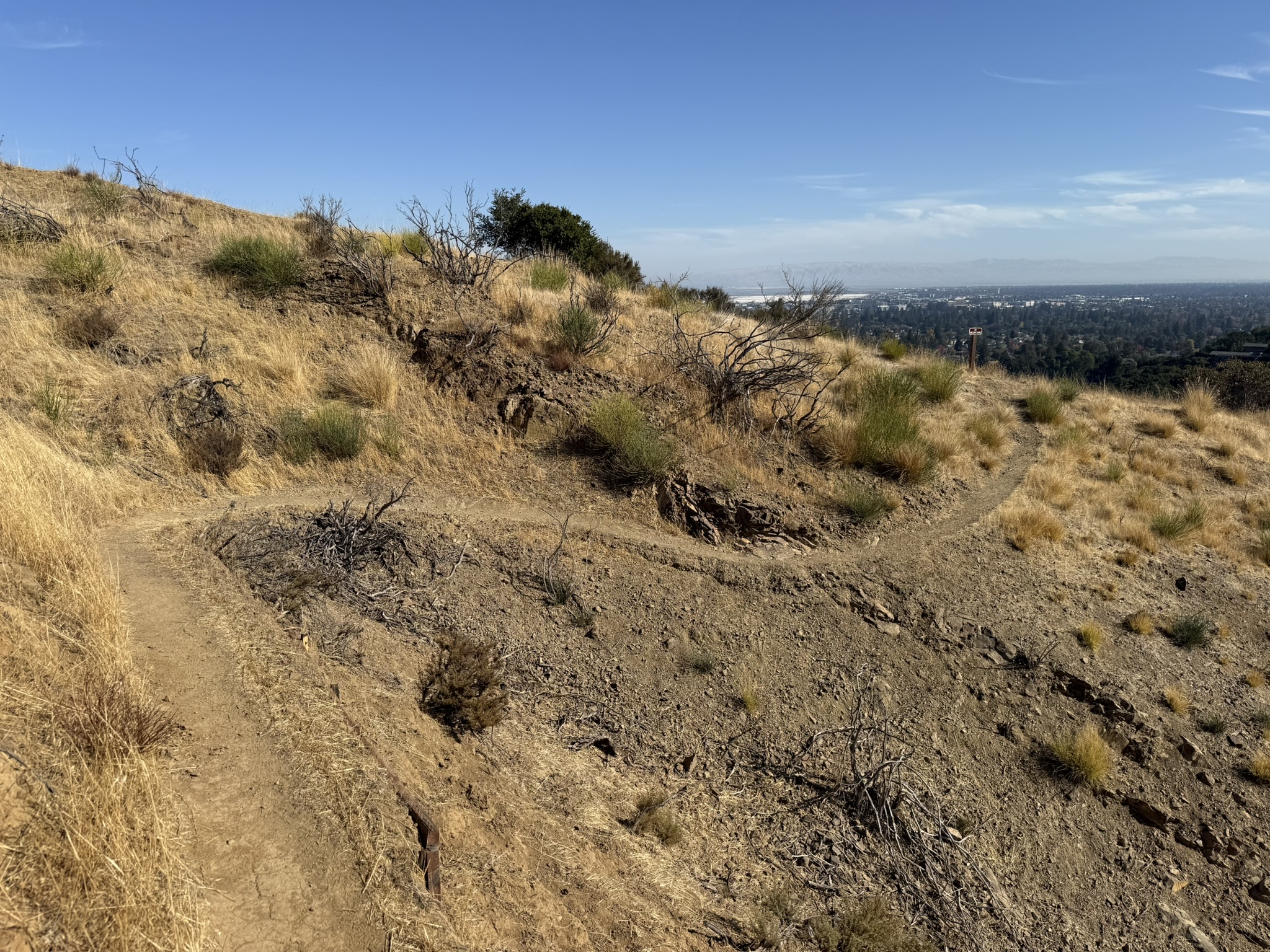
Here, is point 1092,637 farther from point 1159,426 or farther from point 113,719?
point 113,719

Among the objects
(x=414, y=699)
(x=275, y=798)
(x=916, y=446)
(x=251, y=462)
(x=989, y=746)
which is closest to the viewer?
(x=275, y=798)

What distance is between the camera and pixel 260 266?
1027 cm

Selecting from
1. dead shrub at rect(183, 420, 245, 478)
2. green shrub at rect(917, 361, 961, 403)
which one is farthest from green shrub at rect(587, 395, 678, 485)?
green shrub at rect(917, 361, 961, 403)

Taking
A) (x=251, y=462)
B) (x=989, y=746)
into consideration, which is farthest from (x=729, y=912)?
(x=251, y=462)

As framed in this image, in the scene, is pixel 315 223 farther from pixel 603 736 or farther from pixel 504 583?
pixel 603 736

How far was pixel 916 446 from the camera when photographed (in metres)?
9.29

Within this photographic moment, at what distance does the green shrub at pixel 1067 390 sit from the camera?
12.8m

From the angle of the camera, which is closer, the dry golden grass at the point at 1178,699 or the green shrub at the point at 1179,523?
the dry golden grass at the point at 1178,699

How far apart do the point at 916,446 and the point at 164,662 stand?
8499 millimetres

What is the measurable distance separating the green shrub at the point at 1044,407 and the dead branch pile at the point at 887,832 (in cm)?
868

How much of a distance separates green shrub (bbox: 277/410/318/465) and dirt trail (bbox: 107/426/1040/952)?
2.56 meters

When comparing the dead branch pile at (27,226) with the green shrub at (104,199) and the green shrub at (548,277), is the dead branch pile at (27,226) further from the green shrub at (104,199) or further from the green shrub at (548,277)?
the green shrub at (548,277)

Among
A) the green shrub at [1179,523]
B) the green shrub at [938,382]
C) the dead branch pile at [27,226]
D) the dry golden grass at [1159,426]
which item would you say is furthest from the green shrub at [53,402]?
the dry golden grass at [1159,426]

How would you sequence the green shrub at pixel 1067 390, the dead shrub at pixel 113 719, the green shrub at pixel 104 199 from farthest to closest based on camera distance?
the green shrub at pixel 1067 390
the green shrub at pixel 104 199
the dead shrub at pixel 113 719
